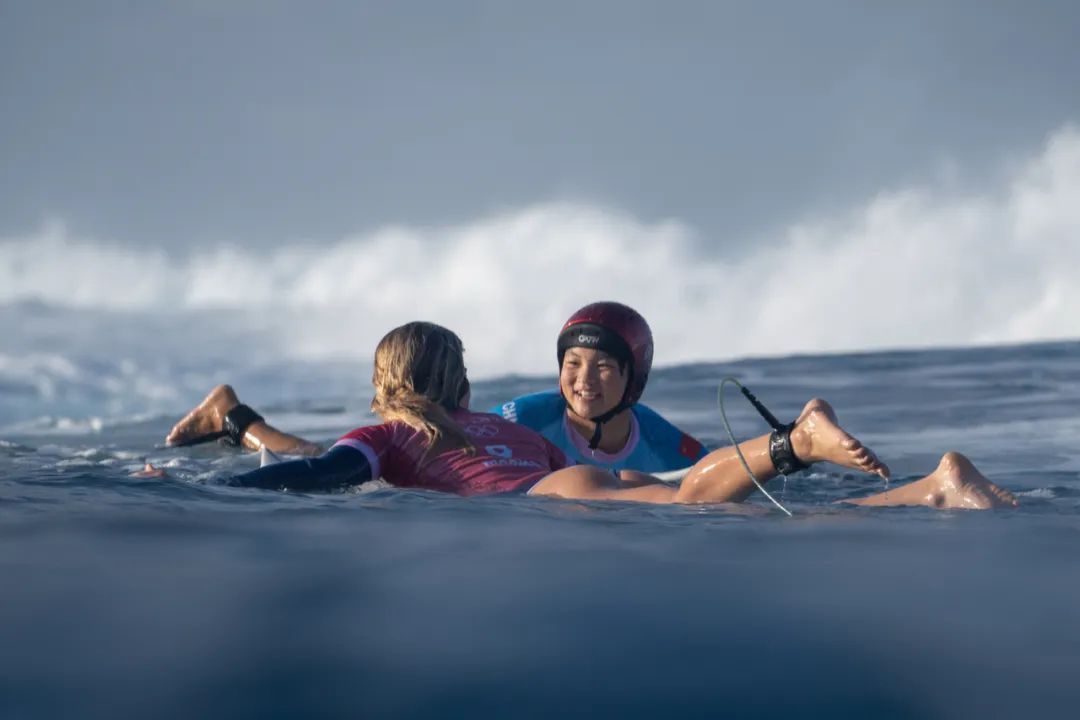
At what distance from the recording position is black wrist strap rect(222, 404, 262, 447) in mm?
8781

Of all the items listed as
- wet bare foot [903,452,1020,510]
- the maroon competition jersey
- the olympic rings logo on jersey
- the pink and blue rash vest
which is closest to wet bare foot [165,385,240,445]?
the pink and blue rash vest

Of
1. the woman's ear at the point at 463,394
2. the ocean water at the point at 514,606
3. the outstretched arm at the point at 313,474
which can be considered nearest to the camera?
the ocean water at the point at 514,606

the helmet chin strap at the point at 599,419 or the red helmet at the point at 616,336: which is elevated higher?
the red helmet at the point at 616,336

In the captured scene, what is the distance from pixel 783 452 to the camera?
15.4 ft

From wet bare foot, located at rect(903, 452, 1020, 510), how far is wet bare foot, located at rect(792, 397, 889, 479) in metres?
0.35

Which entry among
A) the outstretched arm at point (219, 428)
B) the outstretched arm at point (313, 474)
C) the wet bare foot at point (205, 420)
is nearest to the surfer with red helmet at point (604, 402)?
the outstretched arm at point (313, 474)

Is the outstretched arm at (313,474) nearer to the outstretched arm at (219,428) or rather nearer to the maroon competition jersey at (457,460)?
the maroon competition jersey at (457,460)

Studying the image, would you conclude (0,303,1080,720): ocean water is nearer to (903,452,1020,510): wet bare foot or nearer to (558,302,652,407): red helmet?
(903,452,1020,510): wet bare foot

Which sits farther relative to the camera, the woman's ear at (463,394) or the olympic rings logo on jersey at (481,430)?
the woman's ear at (463,394)

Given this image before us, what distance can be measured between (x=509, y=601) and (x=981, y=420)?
878cm

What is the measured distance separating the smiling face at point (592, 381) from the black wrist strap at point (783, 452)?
2.16 m

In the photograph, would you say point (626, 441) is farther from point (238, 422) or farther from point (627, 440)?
point (238, 422)

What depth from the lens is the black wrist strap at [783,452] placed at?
4676mm

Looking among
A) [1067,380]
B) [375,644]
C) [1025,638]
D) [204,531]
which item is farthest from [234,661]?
[1067,380]
